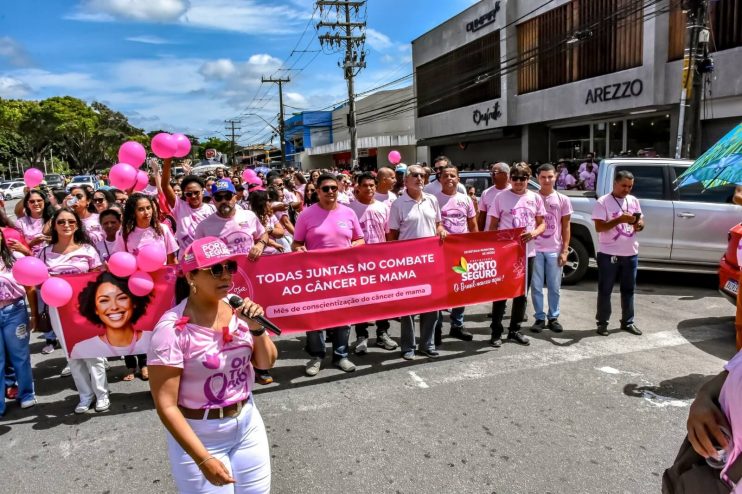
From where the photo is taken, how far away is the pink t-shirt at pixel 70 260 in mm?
4594

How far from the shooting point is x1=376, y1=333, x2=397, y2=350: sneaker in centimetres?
576

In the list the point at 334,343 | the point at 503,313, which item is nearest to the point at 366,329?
the point at 334,343

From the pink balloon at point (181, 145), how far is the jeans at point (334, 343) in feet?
8.20

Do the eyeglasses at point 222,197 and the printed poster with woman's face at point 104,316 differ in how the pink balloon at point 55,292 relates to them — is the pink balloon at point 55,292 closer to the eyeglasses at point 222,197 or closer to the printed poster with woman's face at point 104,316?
the printed poster with woman's face at point 104,316

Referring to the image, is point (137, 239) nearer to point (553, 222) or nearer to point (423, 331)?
point (423, 331)

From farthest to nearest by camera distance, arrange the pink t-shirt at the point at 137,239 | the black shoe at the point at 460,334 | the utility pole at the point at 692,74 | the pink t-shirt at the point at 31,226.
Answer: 1. the utility pole at the point at 692,74
2. the pink t-shirt at the point at 31,226
3. the black shoe at the point at 460,334
4. the pink t-shirt at the point at 137,239

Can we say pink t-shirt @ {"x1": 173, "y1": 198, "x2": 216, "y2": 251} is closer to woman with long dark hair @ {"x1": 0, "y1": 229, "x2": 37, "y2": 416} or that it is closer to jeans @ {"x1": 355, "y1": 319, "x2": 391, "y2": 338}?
woman with long dark hair @ {"x1": 0, "y1": 229, "x2": 37, "y2": 416}

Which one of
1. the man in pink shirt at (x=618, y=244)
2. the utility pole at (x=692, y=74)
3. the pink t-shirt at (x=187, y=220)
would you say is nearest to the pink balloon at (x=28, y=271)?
the pink t-shirt at (x=187, y=220)

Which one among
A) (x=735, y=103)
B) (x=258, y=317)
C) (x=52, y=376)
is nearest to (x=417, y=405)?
(x=258, y=317)

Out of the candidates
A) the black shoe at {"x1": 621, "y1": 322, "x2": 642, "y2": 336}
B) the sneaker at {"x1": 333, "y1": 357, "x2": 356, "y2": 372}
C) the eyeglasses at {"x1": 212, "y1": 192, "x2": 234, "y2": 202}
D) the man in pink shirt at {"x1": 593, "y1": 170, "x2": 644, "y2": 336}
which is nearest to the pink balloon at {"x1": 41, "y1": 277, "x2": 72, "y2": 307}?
the eyeglasses at {"x1": 212, "y1": 192, "x2": 234, "y2": 202}

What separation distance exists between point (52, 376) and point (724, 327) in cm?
751

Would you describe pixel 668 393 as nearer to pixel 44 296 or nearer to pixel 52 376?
pixel 44 296

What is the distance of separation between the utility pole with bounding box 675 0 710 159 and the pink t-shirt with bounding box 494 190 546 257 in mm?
8339

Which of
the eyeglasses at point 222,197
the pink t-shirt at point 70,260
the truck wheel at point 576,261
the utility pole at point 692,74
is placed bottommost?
the truck wheel at point 576,261
